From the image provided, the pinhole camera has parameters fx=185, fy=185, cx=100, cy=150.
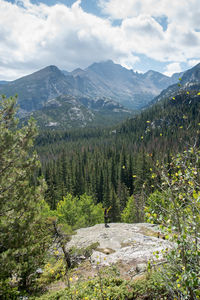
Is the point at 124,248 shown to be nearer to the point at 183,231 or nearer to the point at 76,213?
the point at 183,231

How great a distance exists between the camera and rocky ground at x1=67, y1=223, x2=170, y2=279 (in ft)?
33.1

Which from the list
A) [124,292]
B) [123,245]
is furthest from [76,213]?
[124,292]

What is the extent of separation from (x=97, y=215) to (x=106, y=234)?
25.6m

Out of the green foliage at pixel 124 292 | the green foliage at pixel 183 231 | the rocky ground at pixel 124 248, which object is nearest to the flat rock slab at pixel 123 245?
the rocky ground at pixel 124 248

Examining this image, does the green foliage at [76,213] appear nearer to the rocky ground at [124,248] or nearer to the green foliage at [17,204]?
the rocky ground at [124,248]

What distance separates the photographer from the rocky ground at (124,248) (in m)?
10.1

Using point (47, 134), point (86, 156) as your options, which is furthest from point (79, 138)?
point (86, 156)

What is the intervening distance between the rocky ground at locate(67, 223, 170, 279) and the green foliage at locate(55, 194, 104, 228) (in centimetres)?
1114

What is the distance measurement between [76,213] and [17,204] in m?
26.9

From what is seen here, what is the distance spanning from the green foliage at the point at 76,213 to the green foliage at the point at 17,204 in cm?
1784

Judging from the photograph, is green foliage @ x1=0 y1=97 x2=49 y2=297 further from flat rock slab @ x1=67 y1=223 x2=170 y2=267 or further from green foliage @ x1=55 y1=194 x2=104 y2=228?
green foliage @ x1=55 y1=194 x2=104 y2=228

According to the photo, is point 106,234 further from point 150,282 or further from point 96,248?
point 150,282

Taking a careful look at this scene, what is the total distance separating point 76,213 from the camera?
3456 cm

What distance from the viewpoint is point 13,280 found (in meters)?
8.05
